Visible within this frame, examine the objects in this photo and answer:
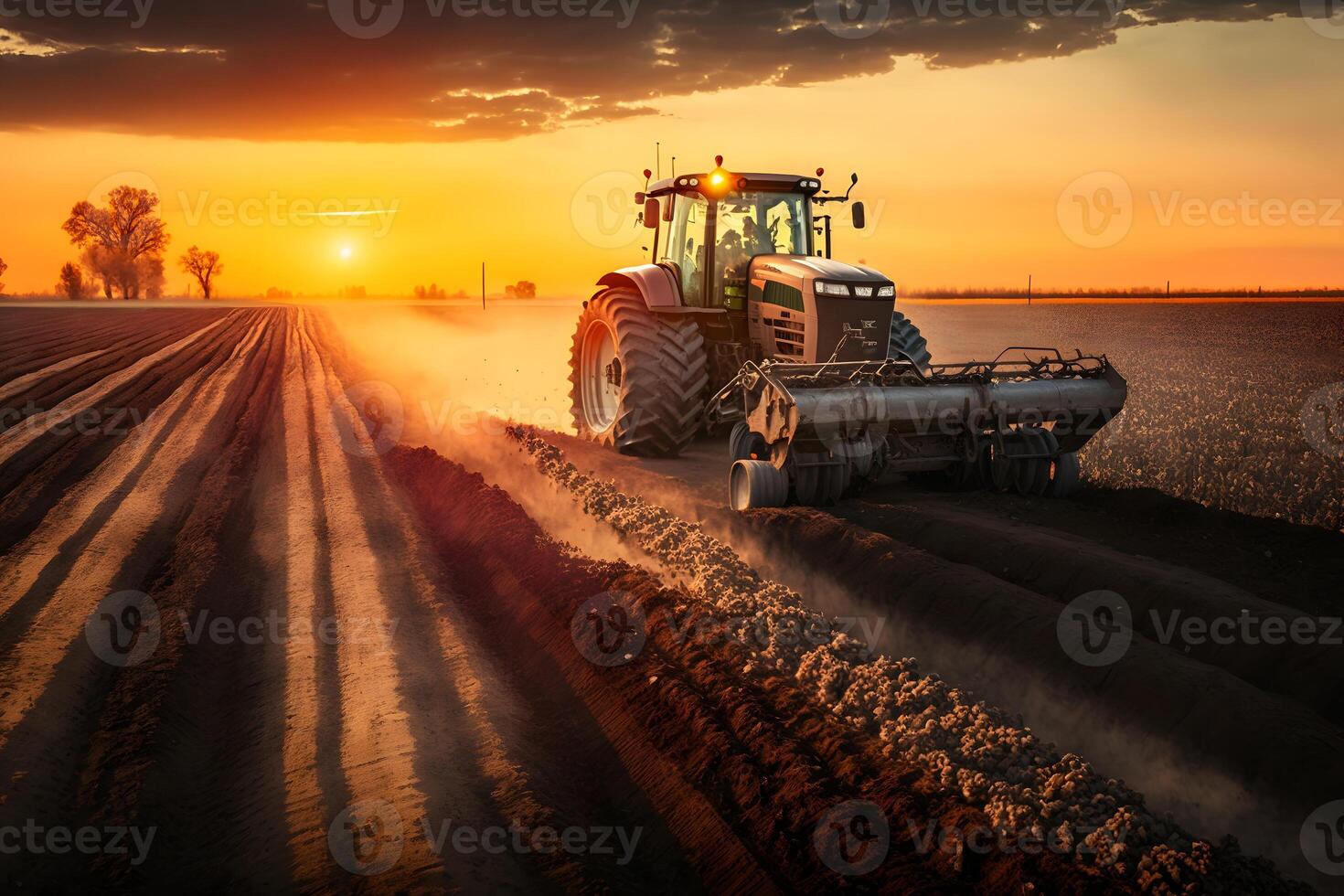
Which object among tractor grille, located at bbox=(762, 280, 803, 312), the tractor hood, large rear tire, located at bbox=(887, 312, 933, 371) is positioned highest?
the tractor hood

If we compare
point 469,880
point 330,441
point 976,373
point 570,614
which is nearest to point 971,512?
point 976,373

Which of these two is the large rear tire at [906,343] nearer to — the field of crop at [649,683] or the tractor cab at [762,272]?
the tractor cab at [762,272]

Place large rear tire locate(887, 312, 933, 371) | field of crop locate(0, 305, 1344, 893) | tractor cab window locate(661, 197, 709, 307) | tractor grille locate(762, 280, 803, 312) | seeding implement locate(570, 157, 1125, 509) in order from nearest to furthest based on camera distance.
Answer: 1. field of crop locate(0, 305, 1344, 893)
2. seeding implement locate(570, 157, 1125, 509)
3. tractor grille locate(762, 280, 803, 312)
4. large rear tire locate(887, 312, 933, 371)
5. tractor cab window locate(661, 197, 709, 307)

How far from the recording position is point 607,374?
13.6 m

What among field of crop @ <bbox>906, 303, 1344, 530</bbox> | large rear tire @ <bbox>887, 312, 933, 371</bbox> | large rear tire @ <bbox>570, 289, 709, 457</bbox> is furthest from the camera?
large rear tire @ <bbox>570, 289, 709, 457</bbox>

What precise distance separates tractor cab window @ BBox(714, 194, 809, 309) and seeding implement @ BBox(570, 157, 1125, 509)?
0.05 ft

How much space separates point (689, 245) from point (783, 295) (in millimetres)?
1791

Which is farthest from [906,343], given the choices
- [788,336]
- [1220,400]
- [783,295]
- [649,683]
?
[1220,400]

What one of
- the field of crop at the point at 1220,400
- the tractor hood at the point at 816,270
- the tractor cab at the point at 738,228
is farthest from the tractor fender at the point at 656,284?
the field of crop at the point at 1220,400

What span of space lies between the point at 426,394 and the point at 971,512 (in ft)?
44.5

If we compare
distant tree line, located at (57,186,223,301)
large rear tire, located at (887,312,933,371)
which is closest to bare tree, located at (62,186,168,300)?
distant tree line, located at (57,186,223,301)

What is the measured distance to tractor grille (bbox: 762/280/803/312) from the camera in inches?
417

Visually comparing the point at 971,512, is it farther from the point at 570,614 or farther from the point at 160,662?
the point at 160,662

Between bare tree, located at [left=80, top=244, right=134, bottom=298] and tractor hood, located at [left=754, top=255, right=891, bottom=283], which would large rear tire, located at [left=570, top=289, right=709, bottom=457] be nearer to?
tractor hood, located at [left=754, top=255, right=891, bottom=283]
